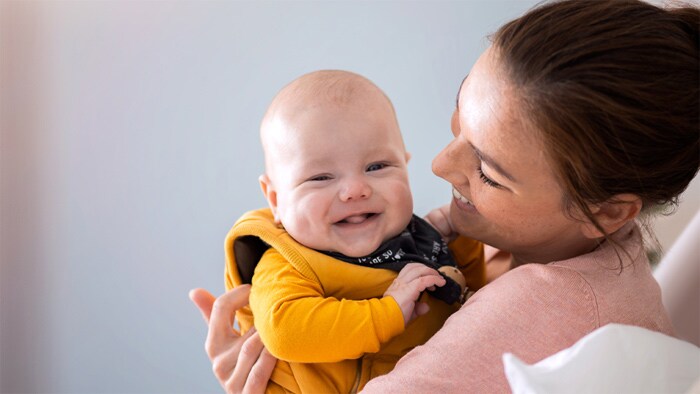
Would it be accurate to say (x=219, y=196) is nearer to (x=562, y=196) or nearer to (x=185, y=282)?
(x=185, y=282)

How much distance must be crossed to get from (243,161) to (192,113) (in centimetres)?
25

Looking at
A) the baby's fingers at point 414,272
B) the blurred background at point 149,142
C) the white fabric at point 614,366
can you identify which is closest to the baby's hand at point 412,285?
the baby's fingers at point 414,272

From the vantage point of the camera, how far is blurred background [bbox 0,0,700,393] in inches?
109

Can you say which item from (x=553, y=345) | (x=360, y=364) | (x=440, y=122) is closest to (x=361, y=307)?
(x=360, y=364)

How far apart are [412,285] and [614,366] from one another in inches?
15.8

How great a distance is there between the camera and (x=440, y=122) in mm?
2762

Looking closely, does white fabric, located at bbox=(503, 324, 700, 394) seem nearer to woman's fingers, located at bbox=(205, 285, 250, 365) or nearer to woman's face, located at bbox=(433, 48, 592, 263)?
woman's face, located at bbox=(433, 48, 592, 263)

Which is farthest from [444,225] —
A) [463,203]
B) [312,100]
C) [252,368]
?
[252,368]

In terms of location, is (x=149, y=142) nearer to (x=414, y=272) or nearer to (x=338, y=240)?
(x=338, y=240)

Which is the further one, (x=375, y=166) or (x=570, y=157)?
(x=375, y=166)

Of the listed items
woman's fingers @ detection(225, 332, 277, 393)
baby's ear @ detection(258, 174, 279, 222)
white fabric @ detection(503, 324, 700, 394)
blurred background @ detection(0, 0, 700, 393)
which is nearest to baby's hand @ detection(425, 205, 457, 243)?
baby's ear @ detection(258, 174, 279, 222)

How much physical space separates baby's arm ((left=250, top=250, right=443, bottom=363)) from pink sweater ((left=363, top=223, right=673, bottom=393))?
0.11m

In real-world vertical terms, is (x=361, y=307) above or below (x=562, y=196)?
below

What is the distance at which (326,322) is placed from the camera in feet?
4.42
